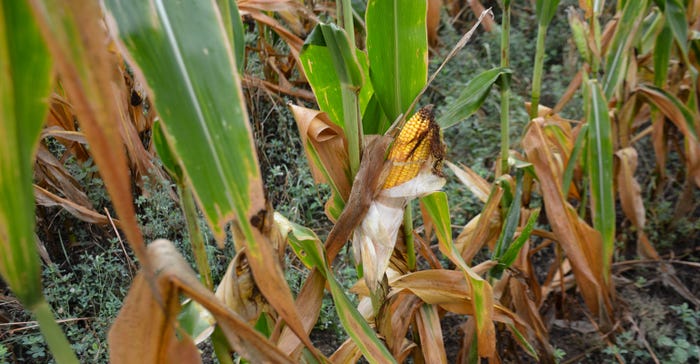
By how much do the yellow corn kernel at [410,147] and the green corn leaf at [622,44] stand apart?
0.92 m

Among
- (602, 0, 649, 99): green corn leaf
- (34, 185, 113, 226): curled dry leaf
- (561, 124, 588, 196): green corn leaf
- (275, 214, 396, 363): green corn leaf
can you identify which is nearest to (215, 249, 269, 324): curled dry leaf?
(275, 214, 396, 363): green corn leaf

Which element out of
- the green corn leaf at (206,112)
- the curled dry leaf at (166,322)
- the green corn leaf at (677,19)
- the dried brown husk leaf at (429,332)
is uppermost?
the green corn leaf at (206,112)

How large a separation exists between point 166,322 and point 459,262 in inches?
23.7

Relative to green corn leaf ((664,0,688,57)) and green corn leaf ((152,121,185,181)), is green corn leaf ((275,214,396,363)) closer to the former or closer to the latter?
green corn leaf ((152,121,185,181))

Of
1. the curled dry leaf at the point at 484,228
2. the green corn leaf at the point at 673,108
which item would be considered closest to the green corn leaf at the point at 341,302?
the curled dry leaf at the point at 484,228

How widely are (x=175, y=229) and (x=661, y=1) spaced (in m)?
1.41

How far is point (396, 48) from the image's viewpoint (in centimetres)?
100

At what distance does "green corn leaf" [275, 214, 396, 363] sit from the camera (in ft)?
2.98

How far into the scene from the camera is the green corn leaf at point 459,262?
1.10 m

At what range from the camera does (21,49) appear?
1.58 feet

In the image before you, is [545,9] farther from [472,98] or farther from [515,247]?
[515,247]

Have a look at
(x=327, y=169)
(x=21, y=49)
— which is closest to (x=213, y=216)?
(x=21, y=49)

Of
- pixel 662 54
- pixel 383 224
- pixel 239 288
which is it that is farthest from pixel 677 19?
pixel 239 288

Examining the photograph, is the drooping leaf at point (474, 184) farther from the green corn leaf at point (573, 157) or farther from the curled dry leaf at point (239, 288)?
the curled dry leaf at point (239, 288)
